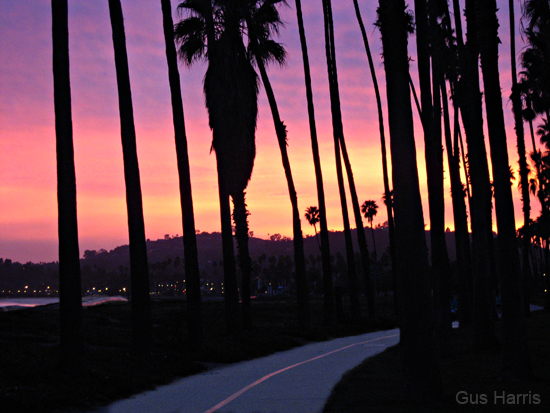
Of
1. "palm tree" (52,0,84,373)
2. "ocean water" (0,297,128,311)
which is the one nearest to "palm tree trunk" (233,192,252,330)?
"ocean water" (0,297,128,311)

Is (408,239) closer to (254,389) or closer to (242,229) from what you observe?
(254,389)

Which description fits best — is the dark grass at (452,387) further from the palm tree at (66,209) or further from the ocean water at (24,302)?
the ocean water at (24,302)

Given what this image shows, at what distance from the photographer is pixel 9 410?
386 inches

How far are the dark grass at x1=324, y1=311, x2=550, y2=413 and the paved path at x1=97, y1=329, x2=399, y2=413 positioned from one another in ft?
1.63

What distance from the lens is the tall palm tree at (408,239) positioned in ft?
33.6

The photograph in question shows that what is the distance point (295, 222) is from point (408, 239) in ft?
75.4

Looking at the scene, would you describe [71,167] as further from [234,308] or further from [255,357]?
[234,308]

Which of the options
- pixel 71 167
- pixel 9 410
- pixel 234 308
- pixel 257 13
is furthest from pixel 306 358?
pixel 257 13

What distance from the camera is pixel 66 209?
13914mm

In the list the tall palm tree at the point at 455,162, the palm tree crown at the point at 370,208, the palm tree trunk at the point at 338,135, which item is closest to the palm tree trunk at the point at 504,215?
the tall palm tree at the point at 455,162

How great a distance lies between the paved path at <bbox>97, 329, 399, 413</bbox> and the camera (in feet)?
34.4

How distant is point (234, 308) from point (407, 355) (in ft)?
48.2

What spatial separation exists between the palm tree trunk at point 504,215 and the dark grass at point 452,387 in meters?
0.65

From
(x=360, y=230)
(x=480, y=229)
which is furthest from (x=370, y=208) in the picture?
(x=480, y=229)
